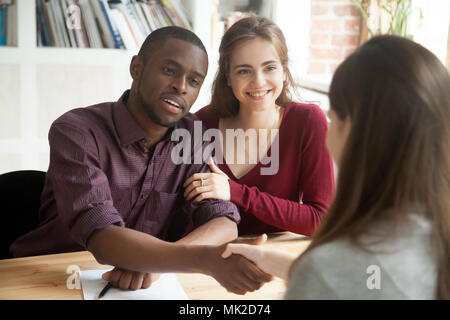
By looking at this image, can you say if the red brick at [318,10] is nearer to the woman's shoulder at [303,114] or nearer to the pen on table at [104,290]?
the woman's shoulder at [303,114]

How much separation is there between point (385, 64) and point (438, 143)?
14 centimetres

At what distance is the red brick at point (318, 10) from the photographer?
3.24 m

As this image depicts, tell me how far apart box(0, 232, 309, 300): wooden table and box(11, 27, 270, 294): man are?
0.20 ft

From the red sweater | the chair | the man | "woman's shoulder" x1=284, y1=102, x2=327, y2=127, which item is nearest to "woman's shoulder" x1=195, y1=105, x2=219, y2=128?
the red sweater

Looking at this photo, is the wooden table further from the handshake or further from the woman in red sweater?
the woman in red sweater

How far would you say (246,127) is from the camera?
5.94 feet

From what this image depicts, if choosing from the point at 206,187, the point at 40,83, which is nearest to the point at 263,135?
the point at 206,187

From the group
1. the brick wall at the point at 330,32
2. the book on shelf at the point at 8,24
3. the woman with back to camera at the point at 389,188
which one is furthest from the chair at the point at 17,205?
the brick wall at the point at 330,32

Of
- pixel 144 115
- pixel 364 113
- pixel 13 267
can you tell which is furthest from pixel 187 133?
pixel 364 113

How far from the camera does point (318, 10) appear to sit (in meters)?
3.26

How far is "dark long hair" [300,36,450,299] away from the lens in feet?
2.39

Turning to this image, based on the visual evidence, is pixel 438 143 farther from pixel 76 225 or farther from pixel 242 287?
pixel 76 225

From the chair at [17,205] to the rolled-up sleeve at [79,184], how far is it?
0.80 feet

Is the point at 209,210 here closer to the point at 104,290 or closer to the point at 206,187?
the point at 206,187
